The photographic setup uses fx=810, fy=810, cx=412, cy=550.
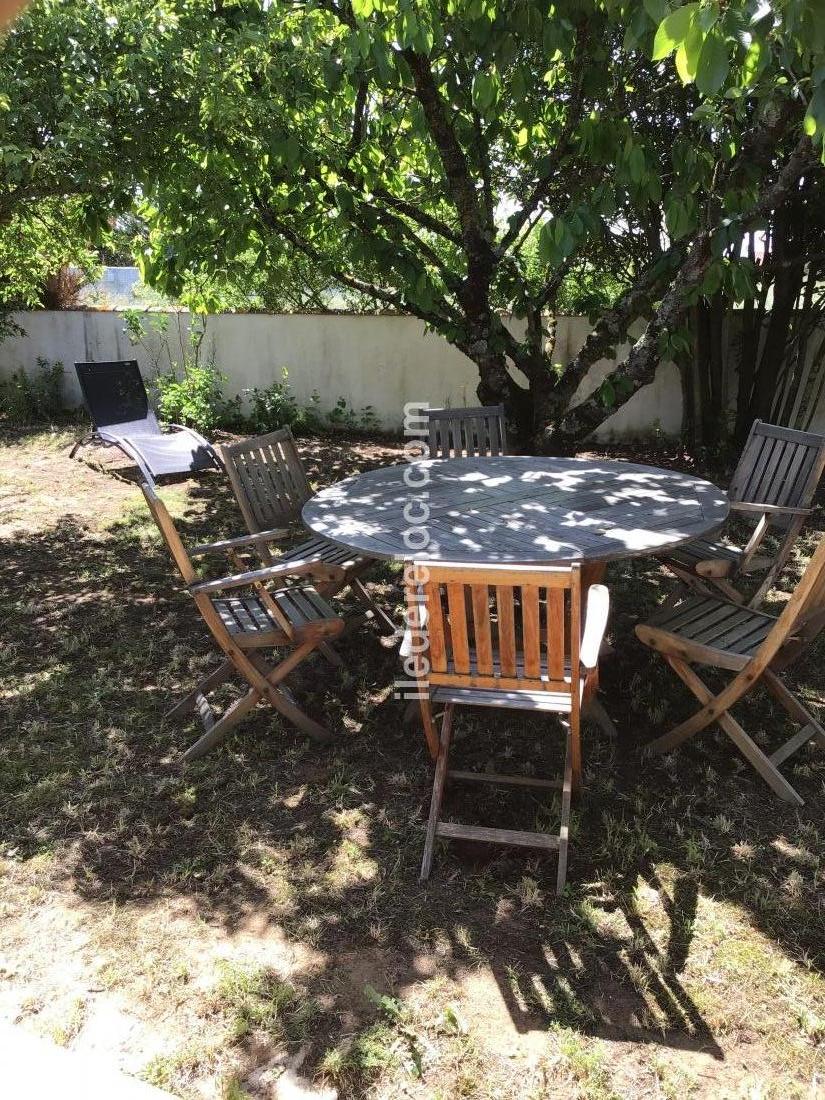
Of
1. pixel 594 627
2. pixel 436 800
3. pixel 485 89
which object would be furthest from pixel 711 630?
pixel 485 89

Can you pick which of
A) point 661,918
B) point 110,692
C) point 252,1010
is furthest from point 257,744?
point 661,918

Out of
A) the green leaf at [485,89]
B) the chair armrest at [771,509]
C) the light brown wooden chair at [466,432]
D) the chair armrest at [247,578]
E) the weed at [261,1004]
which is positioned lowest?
the weed at [261,1004]

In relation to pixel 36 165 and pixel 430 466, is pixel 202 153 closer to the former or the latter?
pixel 36 165

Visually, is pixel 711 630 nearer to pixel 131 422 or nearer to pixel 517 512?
pixel 517 512

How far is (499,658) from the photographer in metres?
2.88

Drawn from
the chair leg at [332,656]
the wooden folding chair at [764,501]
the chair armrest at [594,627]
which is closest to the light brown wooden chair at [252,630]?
the chair leg at [332,656]

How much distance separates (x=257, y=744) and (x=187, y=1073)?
1.55 metres

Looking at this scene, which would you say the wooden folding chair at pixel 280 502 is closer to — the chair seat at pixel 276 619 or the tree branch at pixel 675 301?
the chair seat at pixel 276 619

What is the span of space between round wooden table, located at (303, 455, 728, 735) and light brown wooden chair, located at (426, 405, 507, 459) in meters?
0.67

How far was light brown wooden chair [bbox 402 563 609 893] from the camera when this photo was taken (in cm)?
250

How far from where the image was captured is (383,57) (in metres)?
4.07

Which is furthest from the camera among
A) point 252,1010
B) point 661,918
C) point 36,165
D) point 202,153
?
point 202,153

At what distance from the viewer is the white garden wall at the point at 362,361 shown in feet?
29.8

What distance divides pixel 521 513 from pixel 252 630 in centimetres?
130
